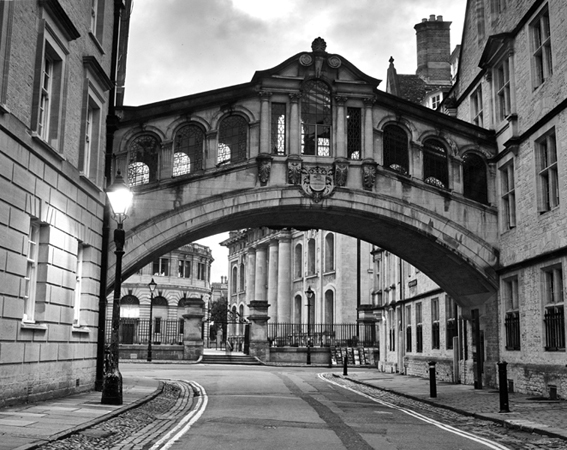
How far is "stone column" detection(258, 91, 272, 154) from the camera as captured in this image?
23625 mm

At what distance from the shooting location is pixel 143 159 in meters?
23.6

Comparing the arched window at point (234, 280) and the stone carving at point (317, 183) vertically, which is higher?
the arched window at point (234, 280)

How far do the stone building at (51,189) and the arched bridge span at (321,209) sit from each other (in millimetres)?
2590

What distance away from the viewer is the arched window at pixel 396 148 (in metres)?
24.7

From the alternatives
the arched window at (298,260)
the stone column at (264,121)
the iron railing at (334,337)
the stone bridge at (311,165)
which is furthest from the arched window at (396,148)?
the arched window at (298,260)

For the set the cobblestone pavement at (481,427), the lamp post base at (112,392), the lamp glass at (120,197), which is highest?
the lamp glass at (120,197)

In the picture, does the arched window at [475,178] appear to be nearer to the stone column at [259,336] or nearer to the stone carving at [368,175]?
the stone carving at [368,175]

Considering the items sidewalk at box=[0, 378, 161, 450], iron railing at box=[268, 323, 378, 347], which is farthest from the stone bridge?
iron railing at box=[268, 323, 378, 347]

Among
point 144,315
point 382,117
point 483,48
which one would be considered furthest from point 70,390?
point 144,315

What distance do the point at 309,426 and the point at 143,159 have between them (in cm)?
1260

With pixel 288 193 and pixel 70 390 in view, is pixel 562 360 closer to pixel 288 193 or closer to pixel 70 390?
pixel 288 193

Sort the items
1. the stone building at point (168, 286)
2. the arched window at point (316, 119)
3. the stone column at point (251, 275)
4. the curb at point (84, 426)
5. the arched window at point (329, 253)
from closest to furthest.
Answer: the curb at point (84, 426)
the arched window at point (316, 119)
the arched window at point (329, 253)
the stone column at point (251, 275)
the stone building at point (168, 286)

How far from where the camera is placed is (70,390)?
17.7 meters

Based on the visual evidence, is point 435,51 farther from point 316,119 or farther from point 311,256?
point 316,119
